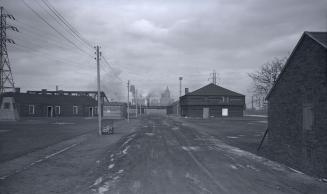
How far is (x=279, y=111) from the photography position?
54.9 ft

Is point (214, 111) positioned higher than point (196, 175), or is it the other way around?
point (214, 111)


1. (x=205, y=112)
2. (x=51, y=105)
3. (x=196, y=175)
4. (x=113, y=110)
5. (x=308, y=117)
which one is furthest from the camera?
(x=113, y=110)

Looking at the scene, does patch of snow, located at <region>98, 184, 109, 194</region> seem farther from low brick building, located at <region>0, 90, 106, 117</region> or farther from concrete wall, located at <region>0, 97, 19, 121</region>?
low brick building, located at <region>0, 90, 106, 117</region>

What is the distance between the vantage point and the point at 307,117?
13.8 meters

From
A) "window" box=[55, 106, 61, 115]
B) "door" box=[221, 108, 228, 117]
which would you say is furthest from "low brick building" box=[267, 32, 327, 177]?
"window" box=[55, 106, 61, 115]

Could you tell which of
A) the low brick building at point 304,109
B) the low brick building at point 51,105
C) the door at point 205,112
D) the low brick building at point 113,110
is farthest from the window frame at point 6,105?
the low brick building at point 304,109

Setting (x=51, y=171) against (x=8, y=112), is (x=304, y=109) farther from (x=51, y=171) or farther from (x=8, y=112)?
(x=8, y=112)

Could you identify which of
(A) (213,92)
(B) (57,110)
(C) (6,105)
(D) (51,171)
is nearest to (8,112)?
(C) (6,105)

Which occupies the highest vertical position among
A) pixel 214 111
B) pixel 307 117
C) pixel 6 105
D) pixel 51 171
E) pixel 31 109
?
pixel 6 105

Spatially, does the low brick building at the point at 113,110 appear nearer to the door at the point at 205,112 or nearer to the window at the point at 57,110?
the window at the point at 57,110

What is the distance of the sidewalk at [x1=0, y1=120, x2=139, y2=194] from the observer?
1018cm

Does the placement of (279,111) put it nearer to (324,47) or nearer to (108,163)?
(324,47)

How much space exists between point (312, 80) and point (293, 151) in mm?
3828

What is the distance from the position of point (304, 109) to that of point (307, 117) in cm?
46
